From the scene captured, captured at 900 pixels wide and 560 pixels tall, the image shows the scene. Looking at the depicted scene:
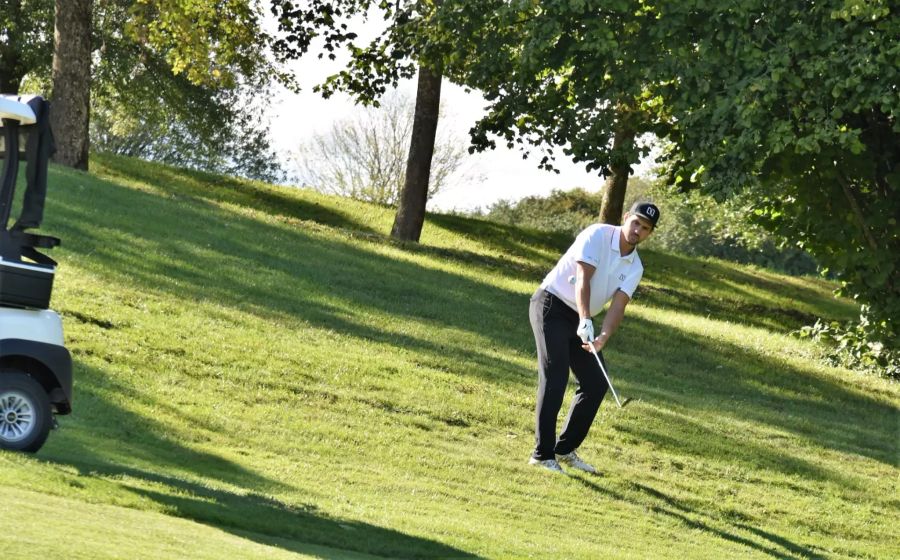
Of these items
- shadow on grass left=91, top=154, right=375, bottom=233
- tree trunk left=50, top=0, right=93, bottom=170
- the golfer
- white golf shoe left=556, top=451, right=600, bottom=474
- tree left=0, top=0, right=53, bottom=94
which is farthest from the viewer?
tree left=0, top=0, right=53, bottom=94

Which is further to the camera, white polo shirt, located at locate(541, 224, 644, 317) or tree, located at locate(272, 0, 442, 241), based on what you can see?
tree, located at locate(272, 0, 442, 241)

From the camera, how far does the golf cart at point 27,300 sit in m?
9.87

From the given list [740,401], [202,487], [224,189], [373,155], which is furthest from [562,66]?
[373,155]

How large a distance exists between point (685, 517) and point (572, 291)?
2.62 meters

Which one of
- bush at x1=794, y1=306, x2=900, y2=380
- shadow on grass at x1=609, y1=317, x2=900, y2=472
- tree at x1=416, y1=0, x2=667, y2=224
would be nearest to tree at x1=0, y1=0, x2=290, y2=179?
tree at x1=416, y1=0, x2=667, y2=224

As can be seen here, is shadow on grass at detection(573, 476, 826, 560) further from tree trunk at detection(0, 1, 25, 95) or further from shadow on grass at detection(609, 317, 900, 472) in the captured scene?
tree trunk at detection(0, 1, 25, 95)

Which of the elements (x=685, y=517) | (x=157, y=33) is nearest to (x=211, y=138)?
(x=157, y=33)

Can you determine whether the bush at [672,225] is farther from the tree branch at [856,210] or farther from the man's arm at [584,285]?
the man's arm at [584,285]

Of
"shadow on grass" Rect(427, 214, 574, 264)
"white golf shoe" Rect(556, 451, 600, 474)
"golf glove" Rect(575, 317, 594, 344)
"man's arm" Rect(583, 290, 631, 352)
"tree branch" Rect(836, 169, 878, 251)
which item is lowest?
"white golf shoe" Rect(556, 451, 600, 474)

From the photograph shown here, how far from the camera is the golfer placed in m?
12.0

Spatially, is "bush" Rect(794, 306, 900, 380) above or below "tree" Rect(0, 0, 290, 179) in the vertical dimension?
below

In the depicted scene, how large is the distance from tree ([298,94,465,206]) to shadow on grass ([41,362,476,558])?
5069 centimetres

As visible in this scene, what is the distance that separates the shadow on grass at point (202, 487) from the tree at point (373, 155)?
50695 millimetres

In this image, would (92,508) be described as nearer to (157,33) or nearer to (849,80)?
(849,80)
